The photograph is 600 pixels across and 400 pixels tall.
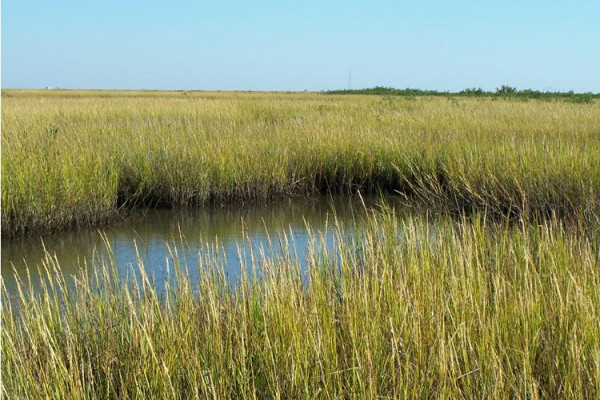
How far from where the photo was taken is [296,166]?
9.13 m

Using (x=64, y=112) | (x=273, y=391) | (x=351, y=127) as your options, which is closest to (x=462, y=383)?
(x=273, y=391)

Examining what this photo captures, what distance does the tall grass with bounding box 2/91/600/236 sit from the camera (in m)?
6.66

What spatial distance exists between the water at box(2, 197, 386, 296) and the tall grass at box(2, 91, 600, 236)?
0.28m

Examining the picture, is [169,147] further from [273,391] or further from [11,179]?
[273,391]

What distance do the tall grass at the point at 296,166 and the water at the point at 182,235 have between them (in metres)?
0.28

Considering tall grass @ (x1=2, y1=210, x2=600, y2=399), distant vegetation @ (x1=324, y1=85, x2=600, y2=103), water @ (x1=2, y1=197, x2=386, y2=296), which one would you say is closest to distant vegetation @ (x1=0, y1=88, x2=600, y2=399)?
tall grass @ (x1=2, y1=210, x2=600, y2=399)

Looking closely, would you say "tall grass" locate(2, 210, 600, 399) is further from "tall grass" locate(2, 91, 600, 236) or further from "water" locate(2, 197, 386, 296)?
"tall grass" locate(2, 91, 600, 236)

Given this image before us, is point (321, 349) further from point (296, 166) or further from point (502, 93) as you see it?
point (502, 93)

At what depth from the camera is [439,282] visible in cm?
315

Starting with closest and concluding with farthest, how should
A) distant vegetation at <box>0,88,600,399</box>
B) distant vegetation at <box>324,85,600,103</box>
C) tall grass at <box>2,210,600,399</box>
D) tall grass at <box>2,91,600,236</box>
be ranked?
1. tall grass at <box>2,210,600,399</box>
2. distant vegetation at <box>0,88,600,399</box>
3. tall grass at <box>2,91,600,236</box>
4. distant vegetation at <box>324,85,600,103</box>

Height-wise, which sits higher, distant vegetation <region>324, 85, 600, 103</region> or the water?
distant vegetation <region>324, 85, 600, 103</region>

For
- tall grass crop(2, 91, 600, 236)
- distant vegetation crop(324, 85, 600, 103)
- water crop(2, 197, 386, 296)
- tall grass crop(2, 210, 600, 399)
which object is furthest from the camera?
distant vegetation crop(324, 85, 600, 103)

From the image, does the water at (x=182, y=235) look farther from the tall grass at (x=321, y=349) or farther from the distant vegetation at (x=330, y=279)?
the tall grass at (x=321, y=349)

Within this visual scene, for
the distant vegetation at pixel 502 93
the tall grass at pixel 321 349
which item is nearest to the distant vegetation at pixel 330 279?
the tall grass at pixel 321 349
